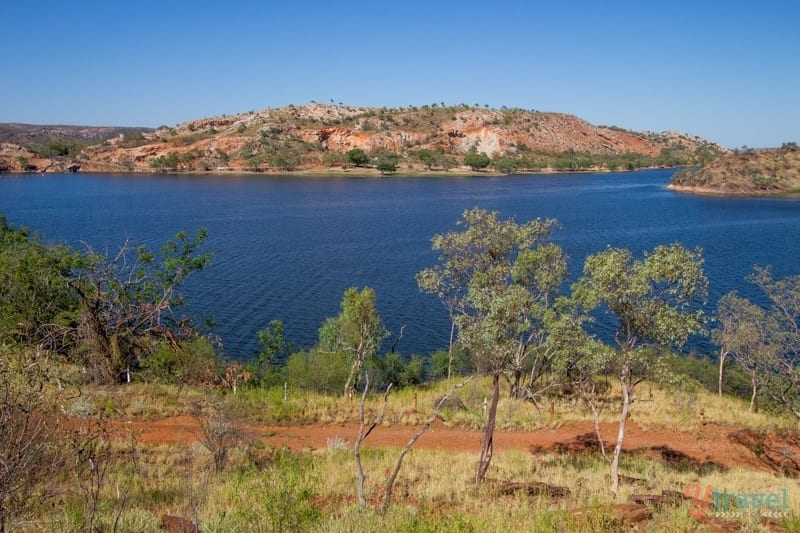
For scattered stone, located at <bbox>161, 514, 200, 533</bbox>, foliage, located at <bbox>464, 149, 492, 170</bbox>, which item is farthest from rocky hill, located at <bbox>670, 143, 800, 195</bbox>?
scattered stone, located at <bbox>161, 514, 200, 533</bbox>

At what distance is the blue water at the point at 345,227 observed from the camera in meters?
35.3

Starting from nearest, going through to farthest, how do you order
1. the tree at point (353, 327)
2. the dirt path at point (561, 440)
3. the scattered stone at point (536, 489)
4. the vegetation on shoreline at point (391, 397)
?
the vegetation on shoreline at point (391, 397) → the scattered stone at point (536, 489) → the dirt path at point (561, 440) → the tree at point (353, 327)

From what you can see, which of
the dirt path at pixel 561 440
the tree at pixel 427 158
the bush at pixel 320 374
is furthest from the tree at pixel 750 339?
the tree at pixel 427 158

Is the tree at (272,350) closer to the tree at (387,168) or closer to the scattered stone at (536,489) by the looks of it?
the scattered stone at (536,489)

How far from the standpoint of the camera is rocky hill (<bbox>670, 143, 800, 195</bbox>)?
100 metres

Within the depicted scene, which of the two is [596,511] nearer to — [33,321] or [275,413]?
[275,413]

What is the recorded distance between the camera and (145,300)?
2409 centimetres

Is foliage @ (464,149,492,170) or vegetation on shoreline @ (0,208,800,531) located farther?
foliage @ (464,149,492,170)

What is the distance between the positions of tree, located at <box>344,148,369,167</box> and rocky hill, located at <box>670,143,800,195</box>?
67.6 metres

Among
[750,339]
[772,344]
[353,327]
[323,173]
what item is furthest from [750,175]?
[353,327]

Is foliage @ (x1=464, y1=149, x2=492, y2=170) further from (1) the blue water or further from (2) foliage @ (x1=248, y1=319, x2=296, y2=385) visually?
(2) foliage @ (x1=248, y1=319, x2=296, y2=385)

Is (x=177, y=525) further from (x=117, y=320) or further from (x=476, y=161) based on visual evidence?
(x=476, y=161)

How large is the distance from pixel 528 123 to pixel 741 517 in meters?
177

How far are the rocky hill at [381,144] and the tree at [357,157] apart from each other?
238mm
